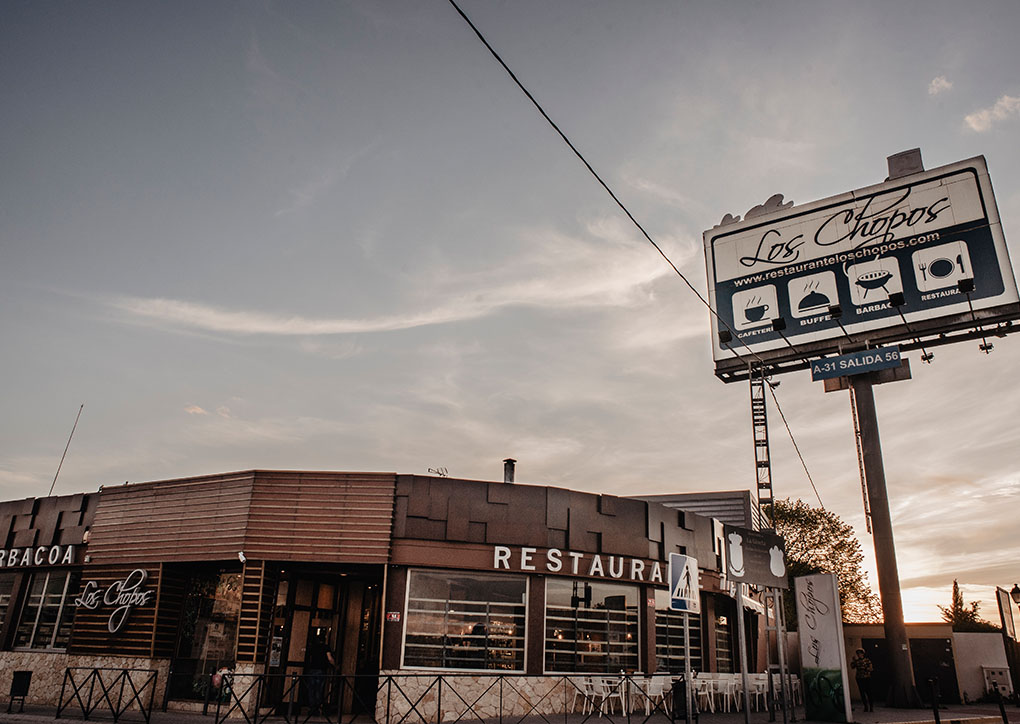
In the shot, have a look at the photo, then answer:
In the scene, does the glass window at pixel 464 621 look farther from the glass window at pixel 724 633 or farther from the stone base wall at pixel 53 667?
the glass window at pixel 724 633

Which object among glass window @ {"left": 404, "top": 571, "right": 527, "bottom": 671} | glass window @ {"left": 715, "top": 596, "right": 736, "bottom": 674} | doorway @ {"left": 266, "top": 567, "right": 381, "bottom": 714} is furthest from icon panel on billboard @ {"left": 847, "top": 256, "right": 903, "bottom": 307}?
doorway @ {"left": 266, "top": 567, "right": 381, "bottom": 714}

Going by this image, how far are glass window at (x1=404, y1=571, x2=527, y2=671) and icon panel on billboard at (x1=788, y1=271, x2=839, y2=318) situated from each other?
50.1 feet

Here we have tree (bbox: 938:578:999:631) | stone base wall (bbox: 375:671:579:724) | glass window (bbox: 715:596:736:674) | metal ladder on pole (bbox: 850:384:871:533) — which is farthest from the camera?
tree (bbox: 938:578:999:631)

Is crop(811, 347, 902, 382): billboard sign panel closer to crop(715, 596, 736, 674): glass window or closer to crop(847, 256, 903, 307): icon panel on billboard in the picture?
crop(847, 256, 903, 307): icon panel on billboard

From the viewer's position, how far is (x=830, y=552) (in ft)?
137

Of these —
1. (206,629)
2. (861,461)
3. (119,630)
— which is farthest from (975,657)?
(119,630)

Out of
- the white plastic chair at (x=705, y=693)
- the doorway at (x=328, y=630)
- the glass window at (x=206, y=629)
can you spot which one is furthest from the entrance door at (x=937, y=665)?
the glass window at (x=206, y=629)

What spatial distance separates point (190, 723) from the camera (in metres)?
13.5

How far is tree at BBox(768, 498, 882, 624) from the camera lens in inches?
1633

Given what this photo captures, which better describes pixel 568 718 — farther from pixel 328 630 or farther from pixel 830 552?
pixel 830 552

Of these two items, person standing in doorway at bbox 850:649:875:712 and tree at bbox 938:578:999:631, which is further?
tree at bbox 938:578:999:631

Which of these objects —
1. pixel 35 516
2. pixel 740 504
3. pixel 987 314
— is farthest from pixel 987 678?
pixel 35 516

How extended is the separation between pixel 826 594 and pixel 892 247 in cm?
1362

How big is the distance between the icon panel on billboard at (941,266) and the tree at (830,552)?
2185 centimetres
